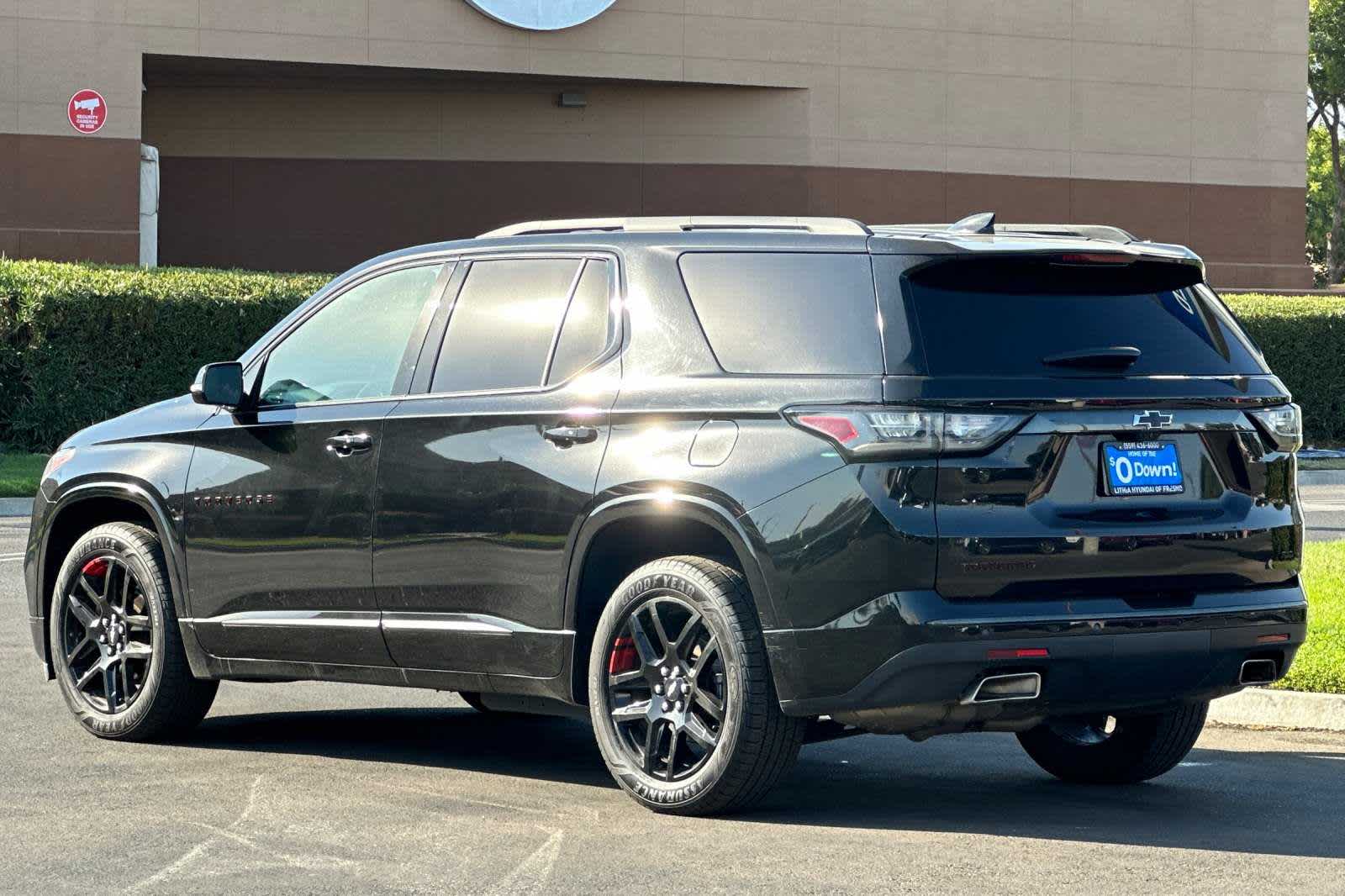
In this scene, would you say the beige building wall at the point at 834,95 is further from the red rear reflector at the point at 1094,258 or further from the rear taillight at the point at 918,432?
the rear taillight at the point at 918,432

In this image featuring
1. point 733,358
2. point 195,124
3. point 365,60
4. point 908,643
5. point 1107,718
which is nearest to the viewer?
point 908,643

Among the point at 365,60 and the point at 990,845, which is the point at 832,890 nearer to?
the point at 990,845

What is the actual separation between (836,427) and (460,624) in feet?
5.35

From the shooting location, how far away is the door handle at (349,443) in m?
7.43

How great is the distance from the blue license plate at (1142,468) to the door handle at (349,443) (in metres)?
2.60

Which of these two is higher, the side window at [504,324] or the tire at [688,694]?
the side window at [504,324]

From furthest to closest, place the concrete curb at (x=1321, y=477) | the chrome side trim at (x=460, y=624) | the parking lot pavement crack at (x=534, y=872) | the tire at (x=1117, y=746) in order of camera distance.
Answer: the concrete curb at (x=1321, y=477) → the tire at (x=1117, y=746) → the chrome side trim at (x=460, y=624) → the parking lot pavement crack at (x=534, y=872)

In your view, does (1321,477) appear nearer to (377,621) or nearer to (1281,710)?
(1281,710)

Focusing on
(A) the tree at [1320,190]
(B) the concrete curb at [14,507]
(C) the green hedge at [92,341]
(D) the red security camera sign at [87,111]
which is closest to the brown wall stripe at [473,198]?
(D) the red security camera sign at [87,111]

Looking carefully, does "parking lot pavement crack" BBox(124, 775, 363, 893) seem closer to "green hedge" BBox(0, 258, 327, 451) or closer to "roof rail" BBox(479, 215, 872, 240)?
"roof rail" BBox(479, 215, 872, 240)

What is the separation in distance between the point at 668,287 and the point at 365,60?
23.2 metres

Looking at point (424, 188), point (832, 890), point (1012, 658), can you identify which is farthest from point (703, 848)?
point (424, 188)

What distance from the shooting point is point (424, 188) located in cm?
3209

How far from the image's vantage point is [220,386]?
7773mm
